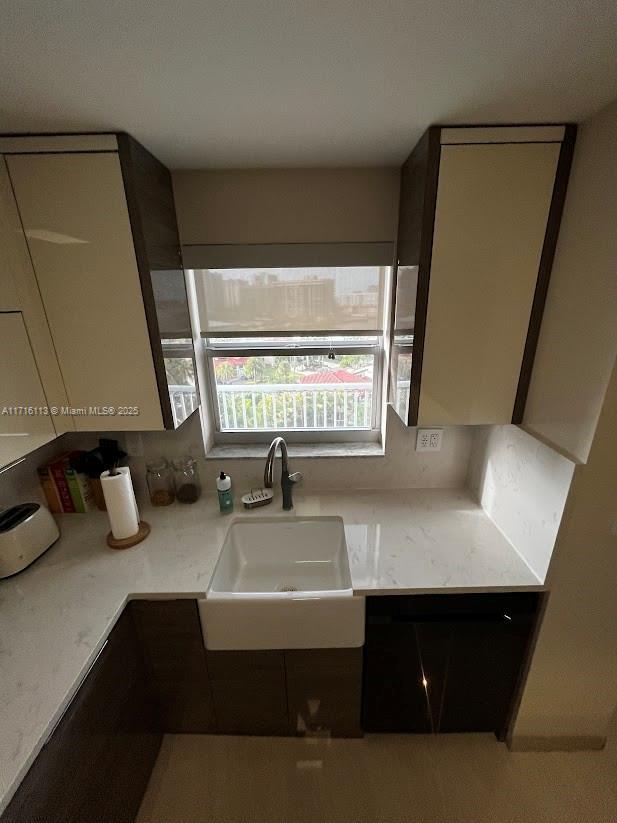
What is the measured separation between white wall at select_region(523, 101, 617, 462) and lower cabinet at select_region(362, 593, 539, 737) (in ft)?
2.24

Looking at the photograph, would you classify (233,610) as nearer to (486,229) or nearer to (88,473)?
(88,473)

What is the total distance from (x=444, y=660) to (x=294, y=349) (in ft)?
4.74

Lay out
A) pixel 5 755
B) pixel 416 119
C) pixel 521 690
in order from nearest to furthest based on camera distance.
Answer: pixel 5 755, pixel 416 119, pixel 521 690

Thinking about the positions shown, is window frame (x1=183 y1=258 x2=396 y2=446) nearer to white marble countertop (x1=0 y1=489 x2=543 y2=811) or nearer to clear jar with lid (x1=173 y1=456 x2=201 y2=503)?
clear jar with lid (x1=173 y1=456 x2=201 y2=503)

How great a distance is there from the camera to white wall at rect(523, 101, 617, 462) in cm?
87

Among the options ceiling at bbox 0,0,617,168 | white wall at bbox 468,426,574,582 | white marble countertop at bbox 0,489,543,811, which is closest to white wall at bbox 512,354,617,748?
white wall at bbox 468,426,574,582

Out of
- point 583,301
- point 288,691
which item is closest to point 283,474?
point 288,691

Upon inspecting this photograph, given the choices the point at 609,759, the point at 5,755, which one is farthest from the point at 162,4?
the point at 609,759

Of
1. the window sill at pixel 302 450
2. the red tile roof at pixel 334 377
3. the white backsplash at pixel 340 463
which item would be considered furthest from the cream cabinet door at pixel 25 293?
the red tile roof at pixel 334 377

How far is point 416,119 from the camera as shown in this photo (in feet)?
3.08

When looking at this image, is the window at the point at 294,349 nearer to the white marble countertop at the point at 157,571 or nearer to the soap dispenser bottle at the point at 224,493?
the soap dispenser bottle at the point at 224,493

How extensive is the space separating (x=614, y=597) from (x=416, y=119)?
170cm

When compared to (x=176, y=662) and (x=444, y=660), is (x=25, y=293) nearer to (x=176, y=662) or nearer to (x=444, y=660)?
(x=176, y=662)

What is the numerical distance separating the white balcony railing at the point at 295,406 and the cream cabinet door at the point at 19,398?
0.74m
